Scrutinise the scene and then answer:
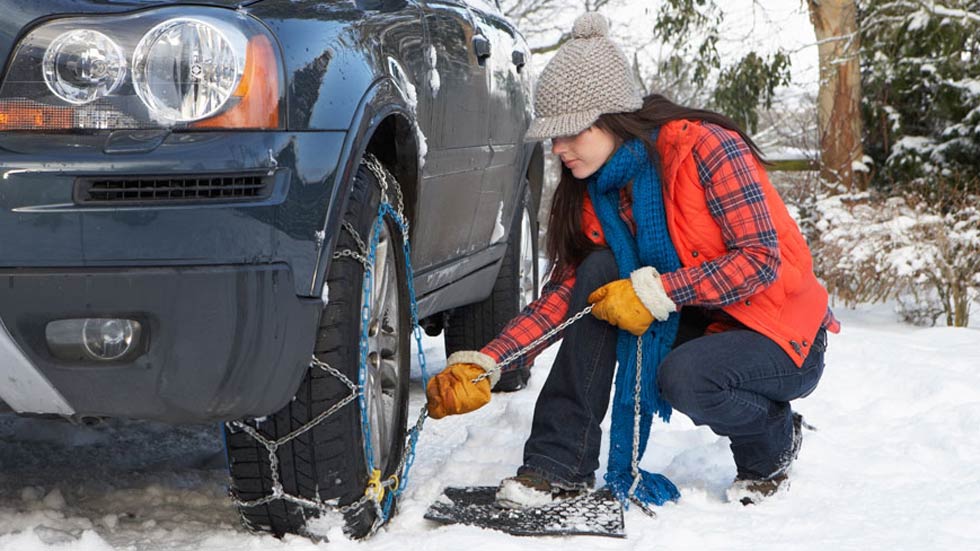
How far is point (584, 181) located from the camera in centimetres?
336

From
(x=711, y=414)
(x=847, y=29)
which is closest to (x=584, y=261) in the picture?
(x=711, y=414)

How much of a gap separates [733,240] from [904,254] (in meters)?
6.40

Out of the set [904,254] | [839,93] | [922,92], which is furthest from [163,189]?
[839,93]

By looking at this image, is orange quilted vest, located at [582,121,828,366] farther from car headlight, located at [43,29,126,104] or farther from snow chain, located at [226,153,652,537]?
car headlight, located at [43,29,126,104]

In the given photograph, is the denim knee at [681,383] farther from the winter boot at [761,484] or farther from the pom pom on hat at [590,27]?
the pom pom on hat at [590,27]

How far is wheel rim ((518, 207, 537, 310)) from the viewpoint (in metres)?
4.96

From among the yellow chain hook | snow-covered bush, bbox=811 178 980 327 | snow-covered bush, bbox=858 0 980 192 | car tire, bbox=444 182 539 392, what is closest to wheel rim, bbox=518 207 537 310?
car tire, bbox=444 182 539 392

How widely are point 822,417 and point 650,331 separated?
1429 millimetres

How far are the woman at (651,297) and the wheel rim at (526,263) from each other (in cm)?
152

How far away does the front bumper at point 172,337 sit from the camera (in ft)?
7.26

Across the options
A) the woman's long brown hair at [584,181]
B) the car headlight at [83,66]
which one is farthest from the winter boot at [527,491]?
the car headlight at [83,66]

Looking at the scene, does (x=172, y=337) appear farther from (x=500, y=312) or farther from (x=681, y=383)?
(x=500, y=312)

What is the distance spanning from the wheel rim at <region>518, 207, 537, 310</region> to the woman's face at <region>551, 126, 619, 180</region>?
1.66 meters

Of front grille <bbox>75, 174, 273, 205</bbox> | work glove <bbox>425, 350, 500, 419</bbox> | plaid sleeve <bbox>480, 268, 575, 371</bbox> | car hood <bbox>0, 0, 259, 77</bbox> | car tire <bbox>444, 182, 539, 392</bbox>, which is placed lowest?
car tire <bbox>444, 182, 539, 392</bbox>
